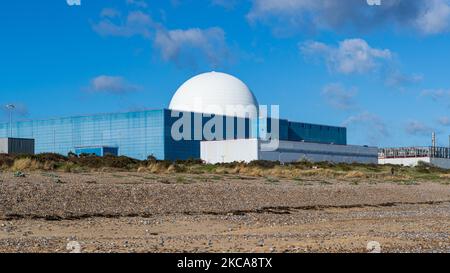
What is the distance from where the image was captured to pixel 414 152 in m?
102

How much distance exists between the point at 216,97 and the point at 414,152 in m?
31.0

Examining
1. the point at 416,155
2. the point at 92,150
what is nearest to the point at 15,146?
the point at 92,150

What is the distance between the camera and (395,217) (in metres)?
21.8

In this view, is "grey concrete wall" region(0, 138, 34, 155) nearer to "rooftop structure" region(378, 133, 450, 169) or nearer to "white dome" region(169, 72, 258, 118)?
"white dome" region(169, 72, 258, 118)

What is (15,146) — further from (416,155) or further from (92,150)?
(416,155)

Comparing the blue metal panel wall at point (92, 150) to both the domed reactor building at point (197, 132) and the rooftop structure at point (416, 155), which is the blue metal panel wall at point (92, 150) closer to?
the domed reactor building at point (197, 132)

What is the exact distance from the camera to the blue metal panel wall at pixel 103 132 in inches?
3435

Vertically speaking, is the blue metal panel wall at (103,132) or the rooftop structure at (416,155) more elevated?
the blue metal panel wall at (103,132)

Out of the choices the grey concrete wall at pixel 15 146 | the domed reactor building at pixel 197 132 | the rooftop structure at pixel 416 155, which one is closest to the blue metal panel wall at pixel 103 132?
the domed reactor building at pixel 197 132

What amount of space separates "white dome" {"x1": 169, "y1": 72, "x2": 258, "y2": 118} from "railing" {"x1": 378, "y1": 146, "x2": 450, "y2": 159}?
23.3 m

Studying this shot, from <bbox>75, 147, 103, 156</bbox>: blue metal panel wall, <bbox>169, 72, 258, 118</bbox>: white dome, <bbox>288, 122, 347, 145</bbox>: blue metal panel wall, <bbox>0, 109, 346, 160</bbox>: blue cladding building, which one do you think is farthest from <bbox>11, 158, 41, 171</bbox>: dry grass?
<bbox>288, 122, 347, 145</bbox>: blue metal panel wall
